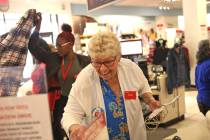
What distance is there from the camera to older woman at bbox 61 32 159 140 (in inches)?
62.4

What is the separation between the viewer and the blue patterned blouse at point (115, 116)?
1.63 m

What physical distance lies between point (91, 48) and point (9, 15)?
819 centimetres

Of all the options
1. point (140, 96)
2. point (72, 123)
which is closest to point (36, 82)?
point (72, 123)

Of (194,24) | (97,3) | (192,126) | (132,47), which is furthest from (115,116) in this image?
(194,24)

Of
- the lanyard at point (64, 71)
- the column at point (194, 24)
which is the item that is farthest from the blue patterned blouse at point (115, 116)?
the column at point (194, 24)

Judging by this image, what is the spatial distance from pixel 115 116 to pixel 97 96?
0.15 m

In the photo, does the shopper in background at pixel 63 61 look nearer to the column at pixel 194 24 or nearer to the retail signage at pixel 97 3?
the retail signage at pixel 97 3

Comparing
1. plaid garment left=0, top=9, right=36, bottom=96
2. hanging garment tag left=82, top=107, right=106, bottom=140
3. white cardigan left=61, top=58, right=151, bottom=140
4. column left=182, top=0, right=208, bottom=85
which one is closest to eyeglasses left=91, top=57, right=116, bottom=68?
white cardigan left=61, top=58, right=151, bottom=140

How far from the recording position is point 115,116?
1646mm

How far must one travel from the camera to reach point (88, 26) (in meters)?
10.3

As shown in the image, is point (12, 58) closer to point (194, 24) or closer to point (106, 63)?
point (106, 63)

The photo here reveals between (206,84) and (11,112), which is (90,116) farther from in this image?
(206,84)

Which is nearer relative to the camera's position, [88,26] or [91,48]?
[91,48]

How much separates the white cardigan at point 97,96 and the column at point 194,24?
21.6ft
